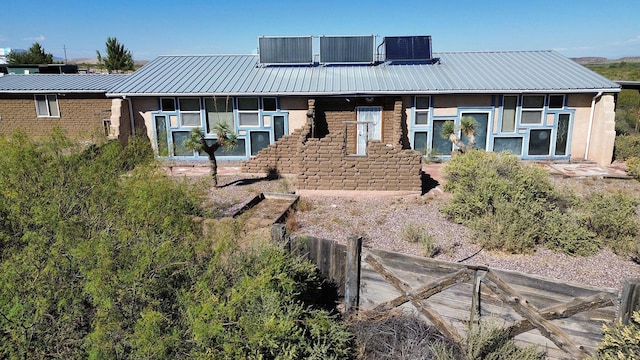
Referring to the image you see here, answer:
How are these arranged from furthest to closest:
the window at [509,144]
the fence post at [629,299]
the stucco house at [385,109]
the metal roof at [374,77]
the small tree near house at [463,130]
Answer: the window at [509,144] < the metal roof at [374,77] < the stucco house at [385,109] < the small tree near house at [463,130] < the fence post at [629,299]

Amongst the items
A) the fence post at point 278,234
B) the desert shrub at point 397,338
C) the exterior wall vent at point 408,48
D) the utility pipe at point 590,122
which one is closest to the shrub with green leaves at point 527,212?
the desert shrub at point 397,338

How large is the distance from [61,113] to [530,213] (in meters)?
19.8

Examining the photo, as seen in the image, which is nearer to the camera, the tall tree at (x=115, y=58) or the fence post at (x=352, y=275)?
the fence post at (x=352, y=275)

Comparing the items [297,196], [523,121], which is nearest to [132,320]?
[297,196]

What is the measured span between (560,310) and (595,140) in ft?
41.8

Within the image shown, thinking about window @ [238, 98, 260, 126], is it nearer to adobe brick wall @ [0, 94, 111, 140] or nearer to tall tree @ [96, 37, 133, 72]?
adobe brick wall @ [0, 94, 111, 140]

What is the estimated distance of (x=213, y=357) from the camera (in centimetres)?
404

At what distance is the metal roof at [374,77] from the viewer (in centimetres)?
1541

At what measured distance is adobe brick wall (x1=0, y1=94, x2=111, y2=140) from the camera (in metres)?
20.2

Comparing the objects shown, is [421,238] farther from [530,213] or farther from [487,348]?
[487,348]

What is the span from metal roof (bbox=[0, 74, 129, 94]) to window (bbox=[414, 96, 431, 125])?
13126mm

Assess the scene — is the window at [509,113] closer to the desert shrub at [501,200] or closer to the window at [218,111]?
the desert shrub at [501,200]

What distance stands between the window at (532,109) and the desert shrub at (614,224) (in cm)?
715

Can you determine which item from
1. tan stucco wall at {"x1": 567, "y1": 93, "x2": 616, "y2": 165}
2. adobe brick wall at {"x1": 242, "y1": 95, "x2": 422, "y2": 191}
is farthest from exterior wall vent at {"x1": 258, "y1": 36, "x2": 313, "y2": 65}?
tan stucco wall at {"x1": 567, "y1": 93, "x2": 616, "y2": 165}
